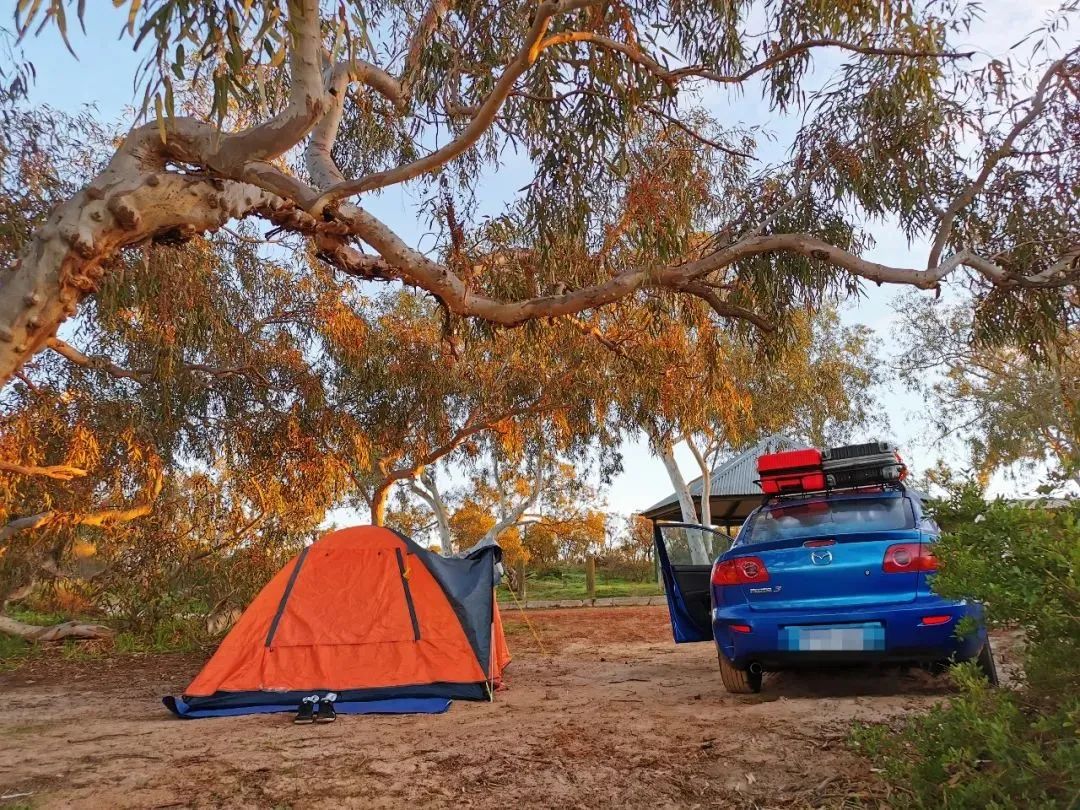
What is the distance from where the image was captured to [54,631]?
11.6 m

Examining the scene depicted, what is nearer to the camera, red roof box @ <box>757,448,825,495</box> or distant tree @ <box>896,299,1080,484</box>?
red roof box @ <box>757,448,825,495</box>

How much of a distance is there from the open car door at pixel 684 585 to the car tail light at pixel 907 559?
182cm

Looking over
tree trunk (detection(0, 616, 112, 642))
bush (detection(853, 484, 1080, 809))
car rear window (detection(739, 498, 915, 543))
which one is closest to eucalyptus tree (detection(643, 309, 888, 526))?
car rear window (detection(739, 498, 915, 543))


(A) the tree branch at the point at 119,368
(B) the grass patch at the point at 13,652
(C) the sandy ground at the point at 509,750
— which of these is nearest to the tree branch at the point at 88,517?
(A) the tree branch at the point at 119,368

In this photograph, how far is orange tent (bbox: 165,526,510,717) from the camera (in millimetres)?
6344

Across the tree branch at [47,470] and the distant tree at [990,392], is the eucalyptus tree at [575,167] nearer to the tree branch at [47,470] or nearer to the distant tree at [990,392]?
the tree branch at [47,470]

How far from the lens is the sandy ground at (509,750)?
353cm

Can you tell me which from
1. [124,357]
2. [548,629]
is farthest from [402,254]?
[548,629]

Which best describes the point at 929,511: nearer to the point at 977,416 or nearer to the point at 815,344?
the point at 815,344

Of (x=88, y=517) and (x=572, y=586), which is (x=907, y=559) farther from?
(x=572, y=586)

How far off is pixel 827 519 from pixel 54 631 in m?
10.9

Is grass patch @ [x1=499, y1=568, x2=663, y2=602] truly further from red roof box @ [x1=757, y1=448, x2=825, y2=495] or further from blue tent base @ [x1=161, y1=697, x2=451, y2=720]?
red roof box @ [x1=757, y1=448, x2=825, y2=495]

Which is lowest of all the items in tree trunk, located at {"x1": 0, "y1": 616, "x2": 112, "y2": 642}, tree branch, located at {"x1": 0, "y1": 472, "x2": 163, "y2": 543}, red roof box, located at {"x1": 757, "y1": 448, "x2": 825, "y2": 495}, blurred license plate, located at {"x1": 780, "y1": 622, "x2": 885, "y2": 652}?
blurred license plate, located at {"x1": 780, "y1": 622, "x2": 885, "y2": 652}

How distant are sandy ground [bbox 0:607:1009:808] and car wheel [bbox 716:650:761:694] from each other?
9 centimetres
